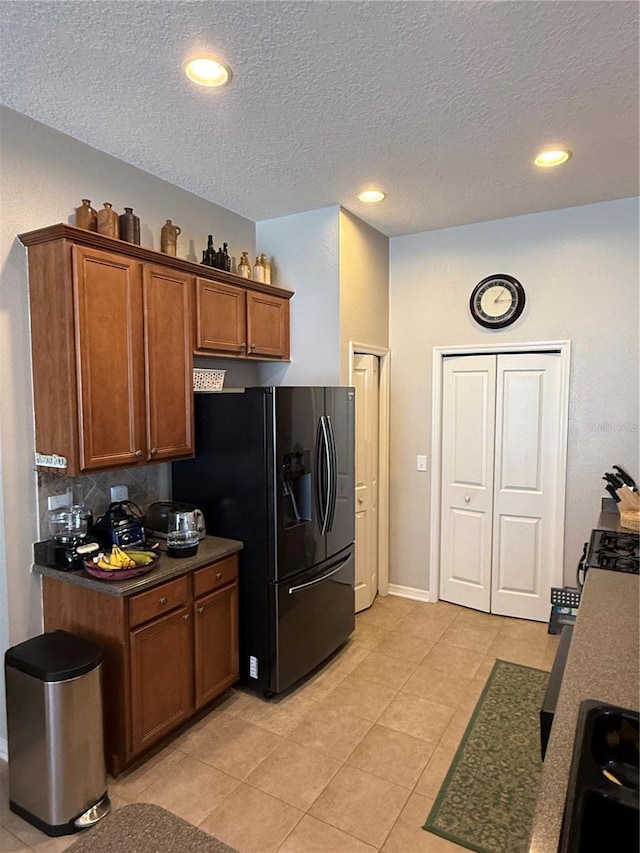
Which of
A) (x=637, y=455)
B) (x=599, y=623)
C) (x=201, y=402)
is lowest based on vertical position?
(x=599, y=623)

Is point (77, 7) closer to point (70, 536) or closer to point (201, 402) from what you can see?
point (201, 402)

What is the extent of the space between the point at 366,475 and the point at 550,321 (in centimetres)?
172

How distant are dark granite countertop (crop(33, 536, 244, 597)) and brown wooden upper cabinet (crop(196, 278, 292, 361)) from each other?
1.11m

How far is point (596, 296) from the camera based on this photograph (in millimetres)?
3490

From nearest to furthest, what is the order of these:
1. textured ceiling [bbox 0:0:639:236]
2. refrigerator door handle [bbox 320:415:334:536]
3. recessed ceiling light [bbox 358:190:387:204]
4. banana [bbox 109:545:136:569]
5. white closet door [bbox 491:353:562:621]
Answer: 1. textured ceiling [bbox 0:0:639:236]
2. banana [bbox 109:545:136:569]
3. refrigerator door handle [bbox 320:415:334:536]
4. recessed ceiling light [bbox 358:190:387:204]
5. white closet door [bbox 491:353:562:621]

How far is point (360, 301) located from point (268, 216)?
2.89 feet

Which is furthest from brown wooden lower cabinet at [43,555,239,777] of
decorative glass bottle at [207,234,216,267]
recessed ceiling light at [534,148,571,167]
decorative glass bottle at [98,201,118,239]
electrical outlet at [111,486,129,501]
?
recessed ceiling light at [534,148,571,167]

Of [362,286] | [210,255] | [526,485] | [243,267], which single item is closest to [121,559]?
[210,255]

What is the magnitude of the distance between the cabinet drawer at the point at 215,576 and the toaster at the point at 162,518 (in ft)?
0.76

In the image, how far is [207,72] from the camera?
2.00 meters

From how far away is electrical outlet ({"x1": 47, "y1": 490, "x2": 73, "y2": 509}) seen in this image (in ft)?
8.21

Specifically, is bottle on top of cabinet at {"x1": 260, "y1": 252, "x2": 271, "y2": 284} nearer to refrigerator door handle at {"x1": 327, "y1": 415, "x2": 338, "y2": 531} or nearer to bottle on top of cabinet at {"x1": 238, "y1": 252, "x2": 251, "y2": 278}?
bottle on top of cabinet at {"x1": 238, "y1": 252, "x2": 251, "y2": 278}

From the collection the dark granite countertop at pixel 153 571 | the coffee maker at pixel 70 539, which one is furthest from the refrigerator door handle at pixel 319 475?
the coffee maker at pixel 70 539

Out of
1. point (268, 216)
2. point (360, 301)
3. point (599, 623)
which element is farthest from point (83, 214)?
point (599, 623)
